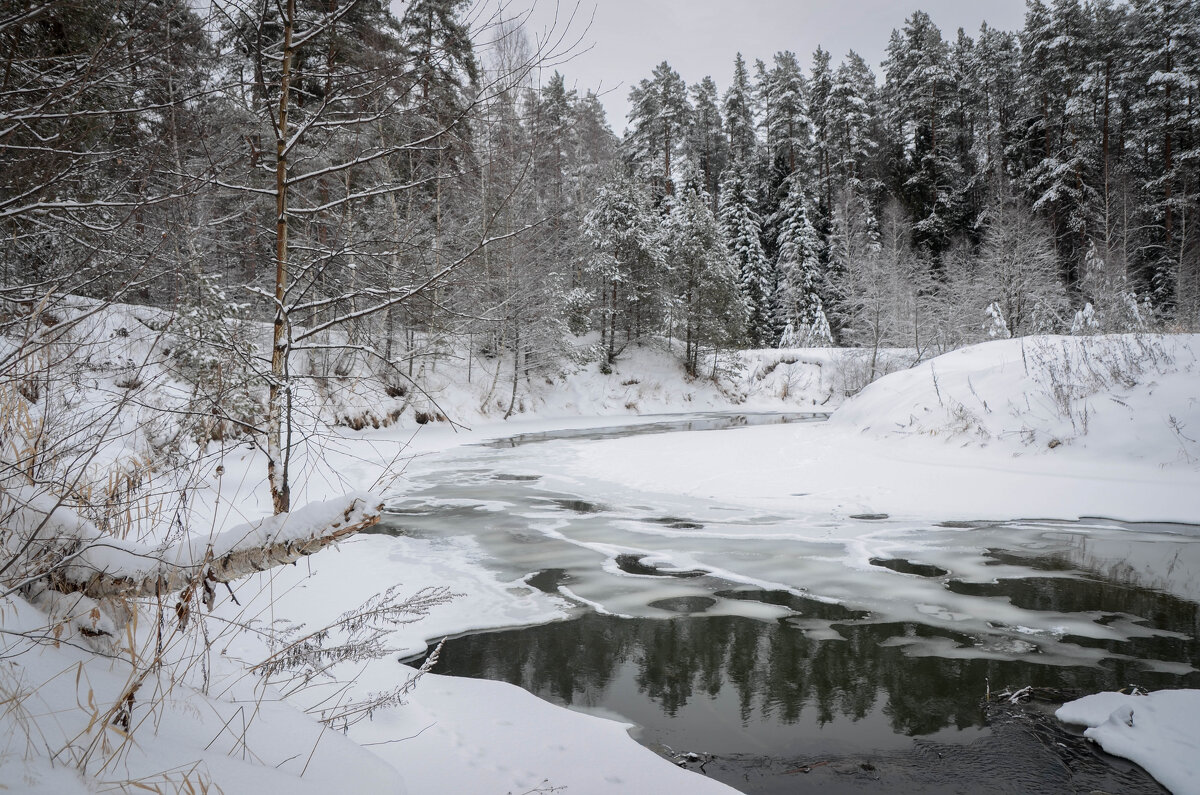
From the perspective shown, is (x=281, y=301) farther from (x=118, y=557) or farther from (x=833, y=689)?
(x=833, y=689)

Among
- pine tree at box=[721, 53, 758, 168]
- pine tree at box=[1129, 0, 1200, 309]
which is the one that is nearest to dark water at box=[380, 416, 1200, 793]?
pine tree at box=[1129, 0, 1200, 309]

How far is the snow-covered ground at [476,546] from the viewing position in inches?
63.9

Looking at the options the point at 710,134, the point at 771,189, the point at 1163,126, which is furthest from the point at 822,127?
the point at 1163,126

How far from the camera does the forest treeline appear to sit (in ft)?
11.4

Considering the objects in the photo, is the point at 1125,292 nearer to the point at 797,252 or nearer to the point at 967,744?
the point at 797,252

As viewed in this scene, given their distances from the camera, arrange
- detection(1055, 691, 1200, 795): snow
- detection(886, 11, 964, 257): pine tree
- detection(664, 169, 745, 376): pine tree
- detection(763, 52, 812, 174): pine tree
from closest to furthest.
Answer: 1. detection(1055, 691, 1200, 795): snow
2. detection(664, 169, 745, 376): pine tree
3. detection(886, 11, 964, 257): pine tree
4. detection(763, 52, 812, 174): pine tree

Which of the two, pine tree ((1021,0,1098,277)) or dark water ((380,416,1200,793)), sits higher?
pine tree ((1021,0,1098,277))

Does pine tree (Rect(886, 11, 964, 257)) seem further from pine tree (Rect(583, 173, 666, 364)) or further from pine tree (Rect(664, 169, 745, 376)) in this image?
pine tree (Rect(583, 173, 666, 364))

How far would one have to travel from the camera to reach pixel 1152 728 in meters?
2.80

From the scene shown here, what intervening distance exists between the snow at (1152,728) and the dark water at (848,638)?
0.30ft

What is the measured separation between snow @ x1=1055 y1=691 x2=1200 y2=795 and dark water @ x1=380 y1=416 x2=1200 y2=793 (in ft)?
0.30

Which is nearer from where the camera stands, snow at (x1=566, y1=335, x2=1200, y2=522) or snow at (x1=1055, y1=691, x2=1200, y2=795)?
snow at (x1=1055, y1=691, x2=1200, y2=795)

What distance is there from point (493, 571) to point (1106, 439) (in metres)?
8.32

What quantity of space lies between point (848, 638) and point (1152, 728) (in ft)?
4.86
